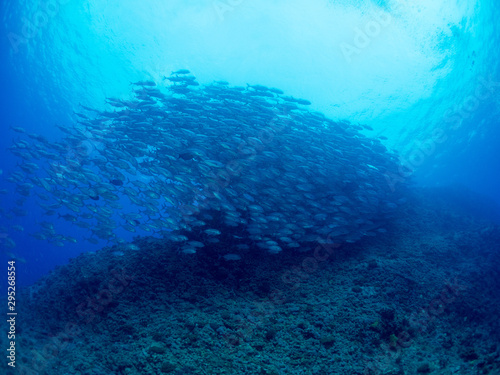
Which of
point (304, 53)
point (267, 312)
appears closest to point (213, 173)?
point (267, 312)

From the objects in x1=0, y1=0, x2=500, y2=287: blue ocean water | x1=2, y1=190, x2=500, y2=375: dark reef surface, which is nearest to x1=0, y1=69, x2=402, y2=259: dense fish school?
x1=2, y1=190, x2=500, y2=375: dark reef surface

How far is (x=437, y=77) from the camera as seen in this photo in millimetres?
23984

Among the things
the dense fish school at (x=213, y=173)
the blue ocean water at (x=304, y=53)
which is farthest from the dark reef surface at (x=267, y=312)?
the blue ocean water at (x=304, y=53)

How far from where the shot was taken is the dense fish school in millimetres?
9453

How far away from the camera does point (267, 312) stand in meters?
6.83

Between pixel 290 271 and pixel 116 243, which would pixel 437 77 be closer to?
pixel 290 271

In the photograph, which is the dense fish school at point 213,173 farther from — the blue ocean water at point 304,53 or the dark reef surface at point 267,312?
the blue ocean water at point 304,53

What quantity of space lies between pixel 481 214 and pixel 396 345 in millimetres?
22641

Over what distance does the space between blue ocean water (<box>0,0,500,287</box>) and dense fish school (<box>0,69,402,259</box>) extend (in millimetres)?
6996

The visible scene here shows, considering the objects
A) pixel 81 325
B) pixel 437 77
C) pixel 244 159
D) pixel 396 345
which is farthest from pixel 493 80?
pixel 81 325

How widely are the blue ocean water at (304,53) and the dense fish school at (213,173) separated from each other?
7.00m

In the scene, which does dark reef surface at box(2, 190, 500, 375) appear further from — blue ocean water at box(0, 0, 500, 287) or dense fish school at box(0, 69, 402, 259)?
blue ocean water at box(0, 0, 500, 287)

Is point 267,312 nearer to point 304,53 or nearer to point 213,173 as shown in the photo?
point 213,173

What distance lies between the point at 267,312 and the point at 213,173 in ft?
16.6
